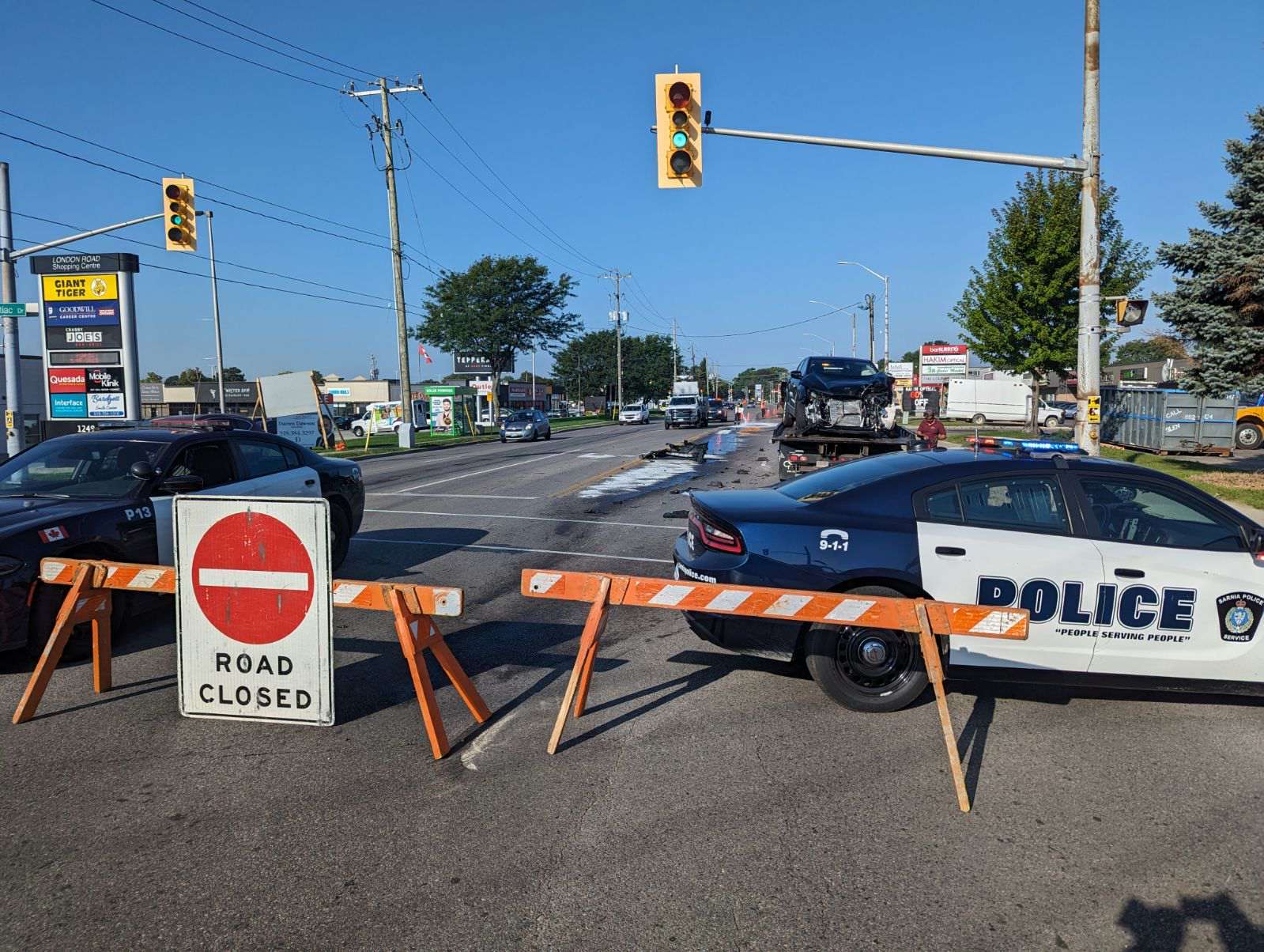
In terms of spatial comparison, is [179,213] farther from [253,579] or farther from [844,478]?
[844,478]

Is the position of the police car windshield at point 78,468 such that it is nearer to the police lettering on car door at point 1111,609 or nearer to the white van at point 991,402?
the police lettering on car door at point 1111,609

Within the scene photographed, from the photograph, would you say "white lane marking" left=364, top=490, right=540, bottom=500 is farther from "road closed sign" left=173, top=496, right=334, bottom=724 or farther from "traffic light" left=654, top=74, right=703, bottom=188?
"road closed sign" left=173, top=496, right=334, bottom=724

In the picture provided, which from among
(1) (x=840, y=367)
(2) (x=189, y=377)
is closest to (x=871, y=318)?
(1) (x=840, y=367)

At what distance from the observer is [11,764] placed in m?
4.71

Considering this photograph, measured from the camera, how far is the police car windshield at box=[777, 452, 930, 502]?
585cm

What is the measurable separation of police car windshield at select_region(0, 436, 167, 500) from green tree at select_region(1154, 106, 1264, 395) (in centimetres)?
1806

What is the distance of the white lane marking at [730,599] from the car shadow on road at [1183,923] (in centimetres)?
206

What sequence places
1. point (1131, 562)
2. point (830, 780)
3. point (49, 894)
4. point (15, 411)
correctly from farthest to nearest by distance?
1. point (15, 411)
2. point (1131, 562)
3. point (830, 780)
4. point (49, 894)

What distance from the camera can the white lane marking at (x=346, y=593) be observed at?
196 inches

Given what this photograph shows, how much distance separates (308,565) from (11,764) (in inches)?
69.2

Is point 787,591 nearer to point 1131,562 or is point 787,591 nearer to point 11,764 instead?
point 1131,562

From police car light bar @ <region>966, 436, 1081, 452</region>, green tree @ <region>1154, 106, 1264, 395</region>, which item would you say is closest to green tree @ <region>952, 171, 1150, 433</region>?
green tree @ <region>1154, 106, 1264, 395</region>

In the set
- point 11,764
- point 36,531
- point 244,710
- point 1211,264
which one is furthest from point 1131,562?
point 1211,264

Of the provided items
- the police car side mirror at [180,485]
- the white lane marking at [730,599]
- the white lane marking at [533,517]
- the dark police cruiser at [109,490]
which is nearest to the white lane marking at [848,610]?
the white lane marking at [730,599]
